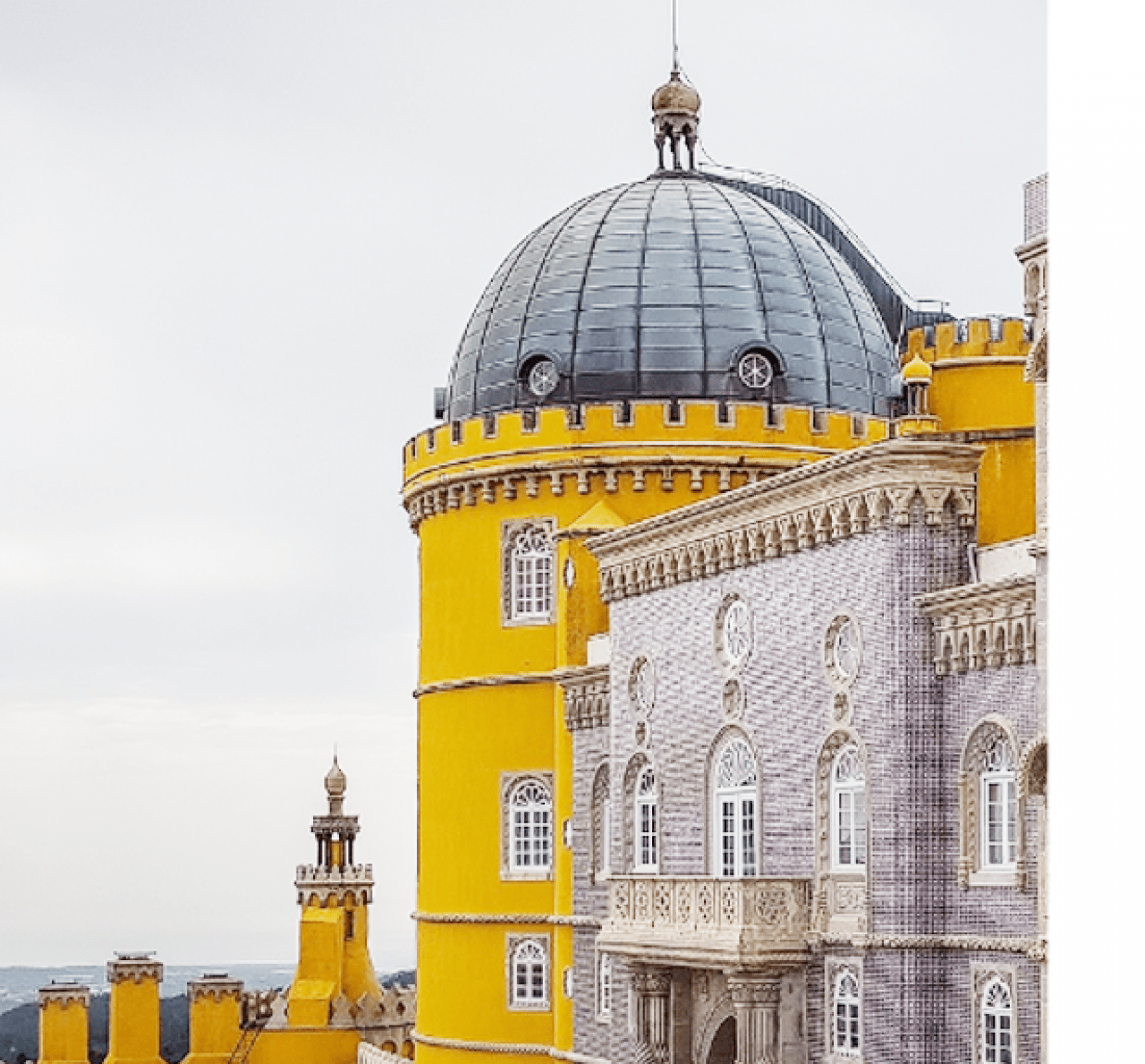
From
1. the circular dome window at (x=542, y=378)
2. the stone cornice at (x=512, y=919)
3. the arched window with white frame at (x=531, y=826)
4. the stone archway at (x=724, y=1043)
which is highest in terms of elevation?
the circular dome window at (x=542, y=378)

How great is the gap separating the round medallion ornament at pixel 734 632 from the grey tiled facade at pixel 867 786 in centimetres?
5

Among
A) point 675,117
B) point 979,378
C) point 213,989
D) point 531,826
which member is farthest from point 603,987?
point 213,989

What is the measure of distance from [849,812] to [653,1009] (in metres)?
2.83

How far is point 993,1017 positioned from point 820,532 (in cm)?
350

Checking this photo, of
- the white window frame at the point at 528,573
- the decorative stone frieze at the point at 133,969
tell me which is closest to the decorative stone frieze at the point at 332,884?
the decorative stone frieze at the point at 133,969

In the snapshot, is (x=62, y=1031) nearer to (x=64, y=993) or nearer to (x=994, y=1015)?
(x=64, y=993)

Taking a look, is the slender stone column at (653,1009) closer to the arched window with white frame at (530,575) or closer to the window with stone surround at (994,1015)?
the window with stone surround at (994,1015)

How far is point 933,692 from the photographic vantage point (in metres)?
14.2

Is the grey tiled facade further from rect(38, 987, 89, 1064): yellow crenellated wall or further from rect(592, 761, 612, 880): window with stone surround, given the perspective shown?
rect(38, 987, 89, 1064): yellow crenellated wall

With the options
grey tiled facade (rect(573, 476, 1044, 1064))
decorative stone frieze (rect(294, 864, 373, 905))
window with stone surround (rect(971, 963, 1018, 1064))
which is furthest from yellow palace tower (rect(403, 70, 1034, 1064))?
decorative stone frieze (rect(294, 864, 373, 905))

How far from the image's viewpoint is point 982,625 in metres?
13.6

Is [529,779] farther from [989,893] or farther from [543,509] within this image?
[989,893]

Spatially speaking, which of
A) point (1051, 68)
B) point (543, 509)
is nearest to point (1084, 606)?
point (1051, 68)

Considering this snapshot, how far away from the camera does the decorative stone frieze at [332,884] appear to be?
3553 cm
